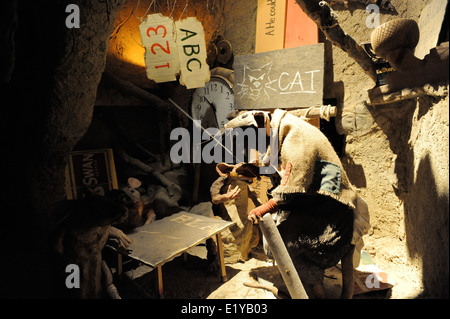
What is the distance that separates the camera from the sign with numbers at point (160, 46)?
2.52 metres

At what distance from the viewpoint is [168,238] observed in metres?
2.51

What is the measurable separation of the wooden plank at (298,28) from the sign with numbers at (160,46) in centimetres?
139

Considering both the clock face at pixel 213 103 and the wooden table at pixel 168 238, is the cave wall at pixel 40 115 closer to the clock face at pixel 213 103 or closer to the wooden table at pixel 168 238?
the wooden table at pixel 168 238

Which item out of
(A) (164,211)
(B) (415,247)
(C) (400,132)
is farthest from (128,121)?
(B) (415,247)

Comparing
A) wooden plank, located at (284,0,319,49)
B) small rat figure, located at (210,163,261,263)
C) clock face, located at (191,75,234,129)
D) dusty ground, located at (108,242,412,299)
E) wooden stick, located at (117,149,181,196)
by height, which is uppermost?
wooden plank, located at (284,0,319,49)

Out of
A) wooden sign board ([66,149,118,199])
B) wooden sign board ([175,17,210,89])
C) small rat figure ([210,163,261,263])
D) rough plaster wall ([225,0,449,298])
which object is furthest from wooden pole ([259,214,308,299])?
wooden sign board ([66,149,118,199])

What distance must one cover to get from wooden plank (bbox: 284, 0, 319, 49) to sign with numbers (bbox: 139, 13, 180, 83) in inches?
54.9

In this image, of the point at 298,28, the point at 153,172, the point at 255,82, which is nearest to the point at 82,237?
the point at 153,172

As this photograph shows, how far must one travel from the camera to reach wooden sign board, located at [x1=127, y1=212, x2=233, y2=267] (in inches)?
87.2

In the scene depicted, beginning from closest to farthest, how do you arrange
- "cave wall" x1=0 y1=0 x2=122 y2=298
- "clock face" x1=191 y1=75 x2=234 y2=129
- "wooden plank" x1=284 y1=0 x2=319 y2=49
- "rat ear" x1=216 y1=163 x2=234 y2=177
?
"cave wall" x1=0 y1=0 x2=122 y2=298 → "rat ear" x1=216 y1=163 x2=234 y2=177 → "wooden plank" x1=284 y1=0 x2=319 y2=49 → "clock face" x1=191 y1=75 x2=234 y2=129

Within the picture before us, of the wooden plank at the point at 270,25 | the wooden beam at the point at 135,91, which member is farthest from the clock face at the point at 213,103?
the wooden plank at the point at 270,25

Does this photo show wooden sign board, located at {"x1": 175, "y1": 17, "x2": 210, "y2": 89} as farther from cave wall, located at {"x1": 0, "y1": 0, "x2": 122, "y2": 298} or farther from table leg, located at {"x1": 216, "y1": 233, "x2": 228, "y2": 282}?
table leg, located at {"x1": 216, "y1": 233, "x2": 228, "y2": 282}

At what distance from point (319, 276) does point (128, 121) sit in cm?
349

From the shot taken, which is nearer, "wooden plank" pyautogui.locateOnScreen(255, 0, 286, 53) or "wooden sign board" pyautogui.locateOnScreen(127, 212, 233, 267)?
"wooden sign board" pyautogui.locateOnScreen(127, 212, 233, 267)
